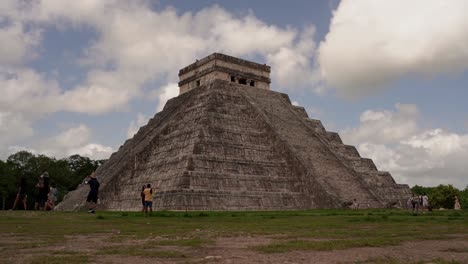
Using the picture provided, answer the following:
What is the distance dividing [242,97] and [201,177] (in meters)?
11.3

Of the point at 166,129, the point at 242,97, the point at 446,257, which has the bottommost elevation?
the point at 446,257

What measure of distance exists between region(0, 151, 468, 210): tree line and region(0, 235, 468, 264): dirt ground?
41.6 metres

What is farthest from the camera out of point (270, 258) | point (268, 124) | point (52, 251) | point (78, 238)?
point (268, 124)

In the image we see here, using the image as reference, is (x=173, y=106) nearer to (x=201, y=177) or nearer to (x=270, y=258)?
(x=201, y=177)

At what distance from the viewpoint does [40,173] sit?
5916 centimetres

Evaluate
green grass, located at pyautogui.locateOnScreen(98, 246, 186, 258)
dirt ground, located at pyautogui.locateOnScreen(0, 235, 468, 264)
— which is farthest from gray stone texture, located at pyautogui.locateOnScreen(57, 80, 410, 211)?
green grass, located at pyautogui.locateOnScreen(98, 246, 186, 258)

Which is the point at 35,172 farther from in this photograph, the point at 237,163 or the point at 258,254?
the point at 258,254

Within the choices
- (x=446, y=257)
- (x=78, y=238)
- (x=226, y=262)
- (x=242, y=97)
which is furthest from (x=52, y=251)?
(x=242, y=97)

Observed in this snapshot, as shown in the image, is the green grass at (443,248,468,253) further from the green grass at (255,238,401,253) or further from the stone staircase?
the stone staircase

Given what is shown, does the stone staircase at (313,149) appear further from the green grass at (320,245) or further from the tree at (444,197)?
the tree at (444,197)

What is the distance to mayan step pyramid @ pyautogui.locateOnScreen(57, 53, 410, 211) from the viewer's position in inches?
1005

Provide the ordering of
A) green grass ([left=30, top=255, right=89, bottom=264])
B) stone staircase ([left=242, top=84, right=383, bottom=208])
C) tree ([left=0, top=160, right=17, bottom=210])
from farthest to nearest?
tree ([left=0, top=160, right=17, bottom=210]) < stone staircase ([left=242, top=84, right=383, bottom=208]) < green grass ([left=30, top=255, right=89, bottom=264])

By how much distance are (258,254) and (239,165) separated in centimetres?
2092

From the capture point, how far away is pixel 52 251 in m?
6.82
